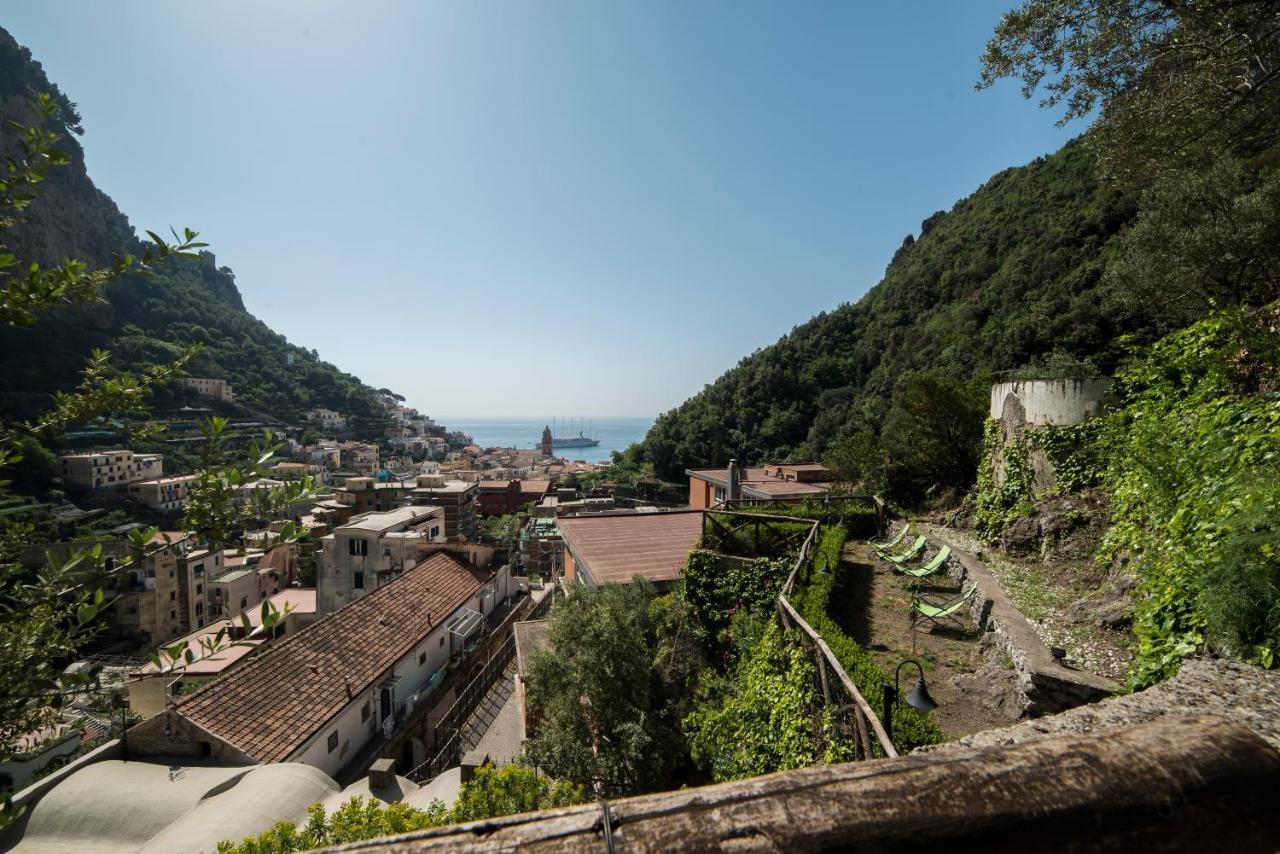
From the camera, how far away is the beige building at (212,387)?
268 feet

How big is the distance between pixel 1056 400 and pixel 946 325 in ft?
148

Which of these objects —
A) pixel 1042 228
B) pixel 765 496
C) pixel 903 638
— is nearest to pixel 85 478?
pixel 765 496

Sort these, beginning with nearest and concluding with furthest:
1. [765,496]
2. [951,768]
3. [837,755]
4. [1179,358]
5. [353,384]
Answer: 1. [951,768]
2. [837,755]
3. [1179,358]
4. [765,496]
5. [353,384]

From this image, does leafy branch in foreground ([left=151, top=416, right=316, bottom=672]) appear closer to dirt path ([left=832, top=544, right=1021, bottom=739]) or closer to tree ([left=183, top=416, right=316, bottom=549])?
tree ([left=183, top=416, right=316, bottom=549])

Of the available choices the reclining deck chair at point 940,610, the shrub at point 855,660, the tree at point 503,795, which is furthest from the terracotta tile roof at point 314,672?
the reclining deck chair at point 940,610

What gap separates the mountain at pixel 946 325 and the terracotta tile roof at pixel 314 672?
31.5m

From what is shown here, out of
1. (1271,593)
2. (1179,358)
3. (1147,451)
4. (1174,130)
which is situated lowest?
(1271,593)

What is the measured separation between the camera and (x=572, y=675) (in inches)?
311

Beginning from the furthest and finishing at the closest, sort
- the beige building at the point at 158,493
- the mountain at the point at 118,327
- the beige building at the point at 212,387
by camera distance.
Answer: the beige building at the point at 212,387 → the mountain at the point at 118,327 → the beige building at the point at 158,493

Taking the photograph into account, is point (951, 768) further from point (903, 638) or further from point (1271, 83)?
point (1271, 83)

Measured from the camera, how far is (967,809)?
35.6 inches

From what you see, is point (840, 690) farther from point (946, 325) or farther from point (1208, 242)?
point (946, 325)

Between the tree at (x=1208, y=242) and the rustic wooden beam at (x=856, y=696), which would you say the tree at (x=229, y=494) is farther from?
the tree at (x=1208, y=242)

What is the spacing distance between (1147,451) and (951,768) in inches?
248
